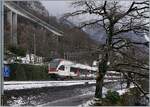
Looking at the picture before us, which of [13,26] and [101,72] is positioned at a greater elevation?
[13,26]

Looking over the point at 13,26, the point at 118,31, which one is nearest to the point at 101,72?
the point at 118,31

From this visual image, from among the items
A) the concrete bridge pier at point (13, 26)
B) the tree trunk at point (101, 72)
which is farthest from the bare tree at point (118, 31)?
the concrete bridge pier at point (13, 26)

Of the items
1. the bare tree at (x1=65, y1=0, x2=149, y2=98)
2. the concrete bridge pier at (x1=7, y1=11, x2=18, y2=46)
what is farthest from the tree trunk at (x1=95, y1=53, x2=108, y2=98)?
the concrete bridge pier at (x1=7, y1=11, x2=18, y2=46)

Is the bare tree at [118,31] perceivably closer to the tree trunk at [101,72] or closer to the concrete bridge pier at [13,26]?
the tree trunk at [101,72]

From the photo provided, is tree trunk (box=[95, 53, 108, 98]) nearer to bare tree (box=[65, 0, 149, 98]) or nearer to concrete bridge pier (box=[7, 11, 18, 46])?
bare tree (box=[65, 0, 149, 98])

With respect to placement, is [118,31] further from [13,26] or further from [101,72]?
[13,26]

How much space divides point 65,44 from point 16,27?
67.6 ft

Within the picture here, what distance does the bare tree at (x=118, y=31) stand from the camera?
67.0 feet

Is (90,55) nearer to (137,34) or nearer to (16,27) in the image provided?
(137,34)

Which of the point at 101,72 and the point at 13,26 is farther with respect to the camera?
the point at 13,26

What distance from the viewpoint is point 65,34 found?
23.1 metres

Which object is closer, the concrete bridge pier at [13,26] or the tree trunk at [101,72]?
the tree trunk at [101,72]

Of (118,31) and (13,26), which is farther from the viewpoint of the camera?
(13,26)

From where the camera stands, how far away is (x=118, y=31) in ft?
69.3
